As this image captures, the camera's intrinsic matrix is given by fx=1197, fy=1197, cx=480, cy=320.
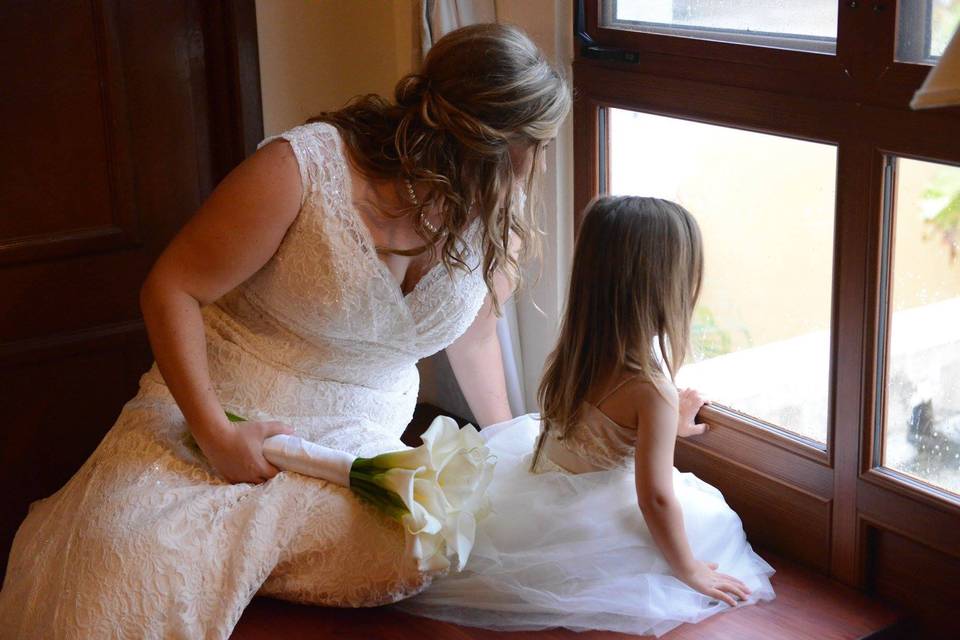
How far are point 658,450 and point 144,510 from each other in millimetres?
810

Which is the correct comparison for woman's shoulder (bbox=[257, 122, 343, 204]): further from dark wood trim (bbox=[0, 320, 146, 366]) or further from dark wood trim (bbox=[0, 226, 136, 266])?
dark wood trim (bbox=[0, 320, 146, 366])

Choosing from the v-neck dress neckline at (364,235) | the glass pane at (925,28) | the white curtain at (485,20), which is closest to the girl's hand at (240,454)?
the v-neck dress neckline at (364,235)

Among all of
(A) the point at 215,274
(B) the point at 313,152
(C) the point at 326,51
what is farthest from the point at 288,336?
(C) the point at 326,51

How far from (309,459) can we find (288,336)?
0.24 meters

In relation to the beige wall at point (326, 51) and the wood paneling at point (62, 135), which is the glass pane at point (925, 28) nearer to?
the beige wall at point (326, 51)

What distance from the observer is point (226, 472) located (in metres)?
1.94

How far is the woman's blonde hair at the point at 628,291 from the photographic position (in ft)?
6.29

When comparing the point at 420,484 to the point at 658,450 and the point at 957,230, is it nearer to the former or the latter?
the point at 658,450

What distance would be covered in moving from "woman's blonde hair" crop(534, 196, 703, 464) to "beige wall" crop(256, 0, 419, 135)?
34.8 inches

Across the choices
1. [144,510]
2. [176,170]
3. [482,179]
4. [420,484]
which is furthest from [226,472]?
[176,170]

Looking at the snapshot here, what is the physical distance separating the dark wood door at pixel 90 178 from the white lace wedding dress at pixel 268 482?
495mm

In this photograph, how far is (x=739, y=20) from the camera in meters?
2.02

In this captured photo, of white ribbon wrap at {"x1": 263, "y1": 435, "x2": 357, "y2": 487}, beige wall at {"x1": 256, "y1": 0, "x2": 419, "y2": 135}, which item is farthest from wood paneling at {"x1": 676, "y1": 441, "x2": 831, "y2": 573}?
beige wall at {"x1": 256, "y1": 0, "x2": 419, "y2": 135}

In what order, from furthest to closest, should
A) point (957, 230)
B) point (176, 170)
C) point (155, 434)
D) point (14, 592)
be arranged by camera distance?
point (176, 170), point (155, 434), point (14, 592), point (957, 230)
